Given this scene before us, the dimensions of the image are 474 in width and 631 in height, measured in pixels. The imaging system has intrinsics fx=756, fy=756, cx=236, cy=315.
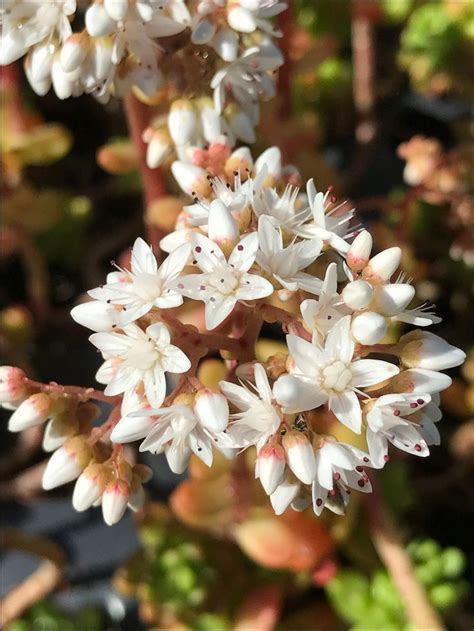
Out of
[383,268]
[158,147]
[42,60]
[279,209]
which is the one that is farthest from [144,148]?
[383,268]

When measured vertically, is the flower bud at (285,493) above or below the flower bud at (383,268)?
below

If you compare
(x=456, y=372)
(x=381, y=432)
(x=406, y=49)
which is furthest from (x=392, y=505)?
(x=406, y=49)

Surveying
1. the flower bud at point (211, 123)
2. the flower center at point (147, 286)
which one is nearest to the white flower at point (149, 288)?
the flower center at point (147, 286)

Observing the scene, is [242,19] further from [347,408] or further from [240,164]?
[347,408]

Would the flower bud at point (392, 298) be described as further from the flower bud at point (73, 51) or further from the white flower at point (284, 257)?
the flower bud at point (73, 51)

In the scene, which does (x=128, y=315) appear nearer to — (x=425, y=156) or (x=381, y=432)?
(x=381, y=432)

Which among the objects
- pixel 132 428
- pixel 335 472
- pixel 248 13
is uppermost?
pixel 248 13
